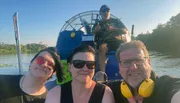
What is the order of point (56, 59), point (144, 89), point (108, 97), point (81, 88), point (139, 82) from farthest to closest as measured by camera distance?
point (56, 59) < point (81, 88) < point (108, 97) < point (139, 82) < point (144, 89)

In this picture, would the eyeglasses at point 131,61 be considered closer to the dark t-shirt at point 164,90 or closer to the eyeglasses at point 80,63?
the dark t-shirt at point 164,90

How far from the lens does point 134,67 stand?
2.05 m

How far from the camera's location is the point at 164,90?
184 centimetres

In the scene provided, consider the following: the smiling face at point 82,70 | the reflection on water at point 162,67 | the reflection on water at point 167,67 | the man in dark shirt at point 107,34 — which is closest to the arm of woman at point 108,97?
the smiling face at point 82,70

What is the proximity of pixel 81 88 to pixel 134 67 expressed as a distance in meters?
0.69

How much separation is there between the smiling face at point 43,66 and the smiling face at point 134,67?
1128 mm

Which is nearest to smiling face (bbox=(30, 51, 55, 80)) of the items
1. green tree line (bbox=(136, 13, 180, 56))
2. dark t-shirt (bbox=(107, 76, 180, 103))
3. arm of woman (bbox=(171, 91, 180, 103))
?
dark t-shirt (bbox=(107, 76, 180, 103))

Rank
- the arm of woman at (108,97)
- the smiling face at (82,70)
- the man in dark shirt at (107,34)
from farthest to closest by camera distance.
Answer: the man in dark shirt at (107,34) < the smiling face at (82,70) < the arm of woman at (108,97)

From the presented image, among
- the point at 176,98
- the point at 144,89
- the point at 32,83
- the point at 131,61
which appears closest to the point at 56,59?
the point at 32,83

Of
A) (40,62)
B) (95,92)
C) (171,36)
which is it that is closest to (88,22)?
(40,62)

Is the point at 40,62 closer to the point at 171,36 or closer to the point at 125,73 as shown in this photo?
the point at 125,73

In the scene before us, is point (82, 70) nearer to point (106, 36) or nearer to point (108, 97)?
point (108, 97)

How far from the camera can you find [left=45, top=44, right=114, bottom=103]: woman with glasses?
221 cm

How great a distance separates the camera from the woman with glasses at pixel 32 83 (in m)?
2.65
